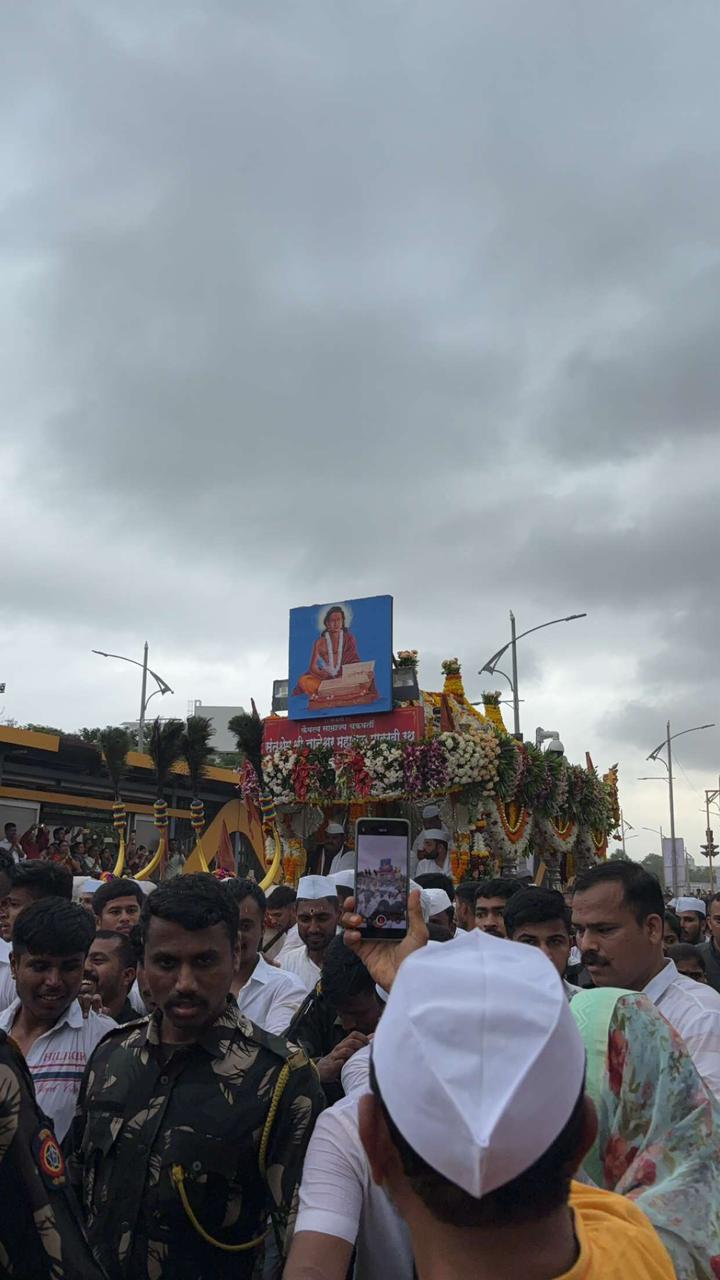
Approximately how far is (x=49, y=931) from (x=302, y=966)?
305cm

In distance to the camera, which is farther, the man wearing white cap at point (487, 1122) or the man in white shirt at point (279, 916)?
the man in white shirt at point (279, 916)

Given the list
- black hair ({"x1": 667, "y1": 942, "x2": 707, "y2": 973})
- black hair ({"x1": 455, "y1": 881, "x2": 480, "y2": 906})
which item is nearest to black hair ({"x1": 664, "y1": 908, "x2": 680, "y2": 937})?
black hair ({"x1": 667, "y1": 942, "x2": 707, "y2": 973})

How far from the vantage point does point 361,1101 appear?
1.28m

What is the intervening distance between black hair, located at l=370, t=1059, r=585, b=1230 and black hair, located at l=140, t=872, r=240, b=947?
1.57 meters

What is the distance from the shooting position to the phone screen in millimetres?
2636

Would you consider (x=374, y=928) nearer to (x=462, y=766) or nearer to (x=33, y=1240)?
(x=33, y=1240)

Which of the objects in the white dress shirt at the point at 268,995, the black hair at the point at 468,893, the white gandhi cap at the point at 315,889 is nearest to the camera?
the white dress shirt at the point at 268,995

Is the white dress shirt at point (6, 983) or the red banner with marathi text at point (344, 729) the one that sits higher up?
the red banner with marathi text at point (344, 729)

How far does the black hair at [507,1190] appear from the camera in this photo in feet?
3.83

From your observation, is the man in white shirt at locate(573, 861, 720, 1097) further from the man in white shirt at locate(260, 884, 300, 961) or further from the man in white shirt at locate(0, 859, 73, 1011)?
the man in white shirt at locate(260, 884, 300, 961)

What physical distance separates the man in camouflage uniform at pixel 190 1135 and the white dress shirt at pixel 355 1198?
246 millimetres

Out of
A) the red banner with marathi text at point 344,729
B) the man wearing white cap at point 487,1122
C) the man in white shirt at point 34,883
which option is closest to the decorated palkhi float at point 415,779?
the red banner with marathi text at point 344,729

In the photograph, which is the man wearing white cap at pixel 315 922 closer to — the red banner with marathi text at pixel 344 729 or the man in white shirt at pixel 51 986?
the man in white shirt at pixel 51 986

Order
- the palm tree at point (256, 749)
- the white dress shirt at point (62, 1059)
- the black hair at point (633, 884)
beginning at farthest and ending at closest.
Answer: the palm tree at point (256, 749), the black hair at point (633, 884), the white dress shirt at point (62, 1059)
